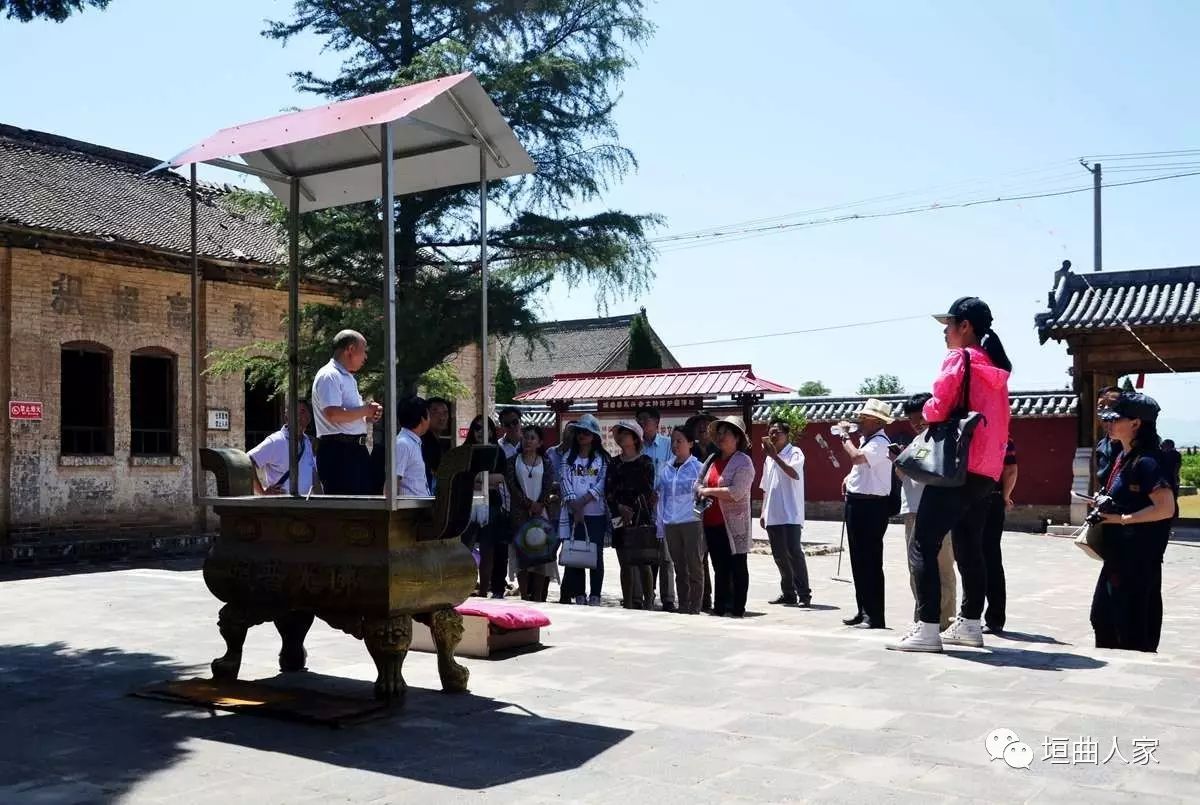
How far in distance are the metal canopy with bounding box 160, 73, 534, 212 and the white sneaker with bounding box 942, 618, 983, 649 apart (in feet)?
11.6

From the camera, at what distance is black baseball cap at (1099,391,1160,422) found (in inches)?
242

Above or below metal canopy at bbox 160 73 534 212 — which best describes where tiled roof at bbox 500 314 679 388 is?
above

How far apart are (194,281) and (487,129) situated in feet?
5.92

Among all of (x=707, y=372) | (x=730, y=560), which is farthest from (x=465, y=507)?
(x=707, y=372)

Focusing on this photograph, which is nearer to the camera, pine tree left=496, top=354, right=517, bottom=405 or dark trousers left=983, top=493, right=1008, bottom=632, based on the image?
dark trousers left=983, top=493, right=1008, bottom=632

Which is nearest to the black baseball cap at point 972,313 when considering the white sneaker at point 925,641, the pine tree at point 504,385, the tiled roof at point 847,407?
the white sneaker at point 925,641

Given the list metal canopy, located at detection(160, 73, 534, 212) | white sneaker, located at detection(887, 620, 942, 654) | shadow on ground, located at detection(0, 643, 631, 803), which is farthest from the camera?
white sneaker, located at detection(887, 620, 942, 654)

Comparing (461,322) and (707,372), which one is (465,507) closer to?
(461,322)

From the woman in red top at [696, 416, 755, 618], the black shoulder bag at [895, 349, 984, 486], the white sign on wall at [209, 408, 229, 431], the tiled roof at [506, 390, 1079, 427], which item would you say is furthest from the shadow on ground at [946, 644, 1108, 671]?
the tiled roof at [506, 390, 1079, 427]

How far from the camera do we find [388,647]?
517 centimetres

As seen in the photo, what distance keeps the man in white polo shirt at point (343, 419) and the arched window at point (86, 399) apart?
12079 mm
